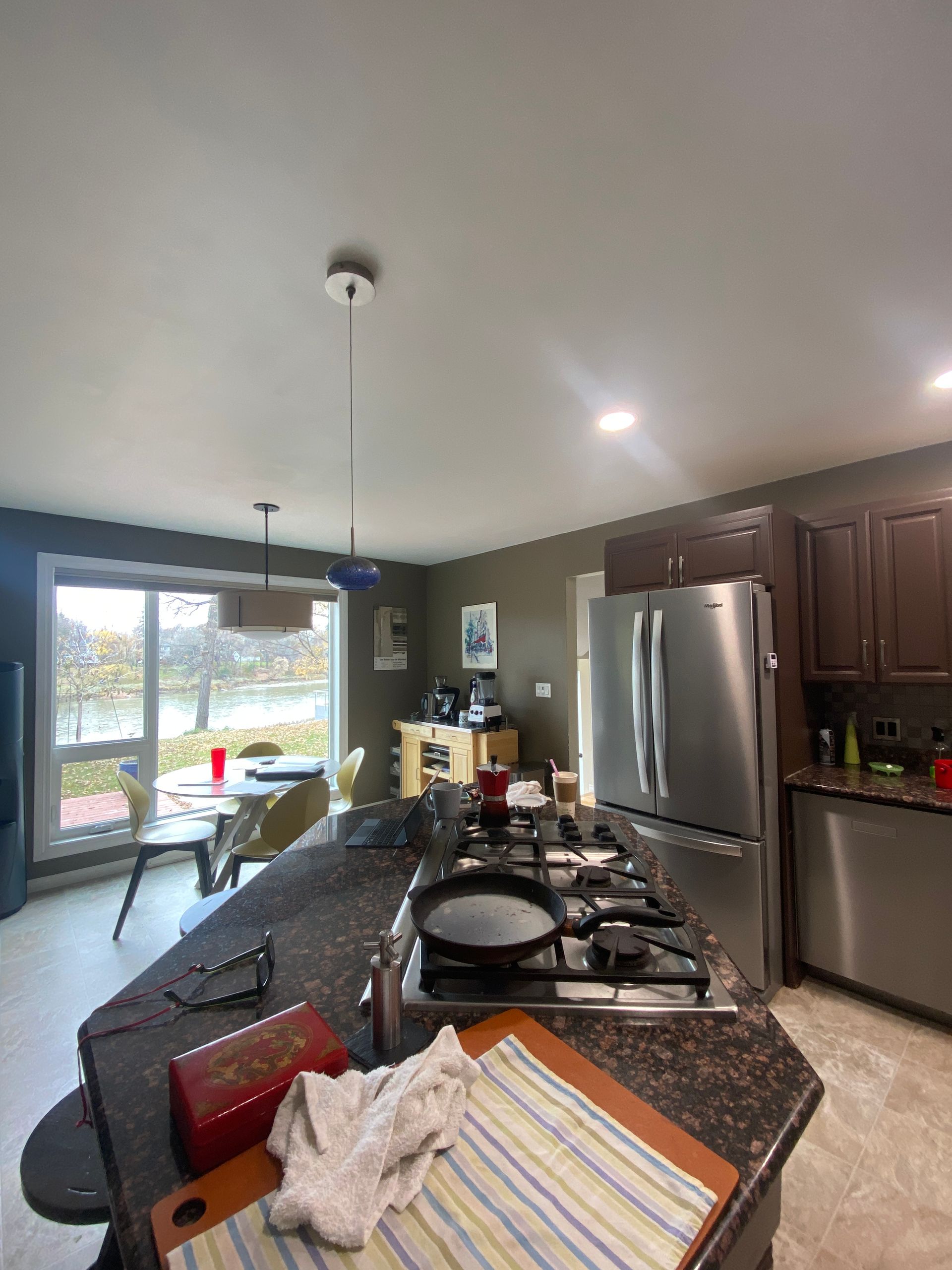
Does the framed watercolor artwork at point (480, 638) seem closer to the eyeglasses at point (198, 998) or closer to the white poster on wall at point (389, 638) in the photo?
the white poster on wall at point (389, 638)

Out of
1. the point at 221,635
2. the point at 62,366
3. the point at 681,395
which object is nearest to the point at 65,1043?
the point at 62,366

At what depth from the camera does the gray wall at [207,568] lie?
3.32m

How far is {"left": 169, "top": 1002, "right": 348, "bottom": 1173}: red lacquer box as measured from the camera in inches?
23.3

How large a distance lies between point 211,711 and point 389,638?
1689 millimetres

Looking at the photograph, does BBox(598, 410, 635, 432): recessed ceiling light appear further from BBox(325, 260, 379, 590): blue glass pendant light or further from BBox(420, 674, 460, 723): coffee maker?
BBox(420, 674, 460, 723): coffee maker

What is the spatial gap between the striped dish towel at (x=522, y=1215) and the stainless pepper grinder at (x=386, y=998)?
19 centimetres

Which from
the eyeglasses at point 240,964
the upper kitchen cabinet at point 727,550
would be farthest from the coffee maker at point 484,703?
the eyeglasses at point 240,964

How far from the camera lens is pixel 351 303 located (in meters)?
1.42

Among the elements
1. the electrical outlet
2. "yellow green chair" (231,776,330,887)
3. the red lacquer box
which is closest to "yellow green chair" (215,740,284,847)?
"yellow green chair" (231,776,330,887)

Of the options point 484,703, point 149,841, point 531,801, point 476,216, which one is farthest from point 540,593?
point 476,216

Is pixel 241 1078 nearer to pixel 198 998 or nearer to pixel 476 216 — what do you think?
pixel 198 998

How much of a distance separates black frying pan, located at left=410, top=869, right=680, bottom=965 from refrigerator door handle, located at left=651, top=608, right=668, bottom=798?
141 cm

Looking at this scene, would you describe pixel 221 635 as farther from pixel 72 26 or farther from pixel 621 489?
pixel 72 26

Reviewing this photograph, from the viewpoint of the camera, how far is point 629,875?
125cm
